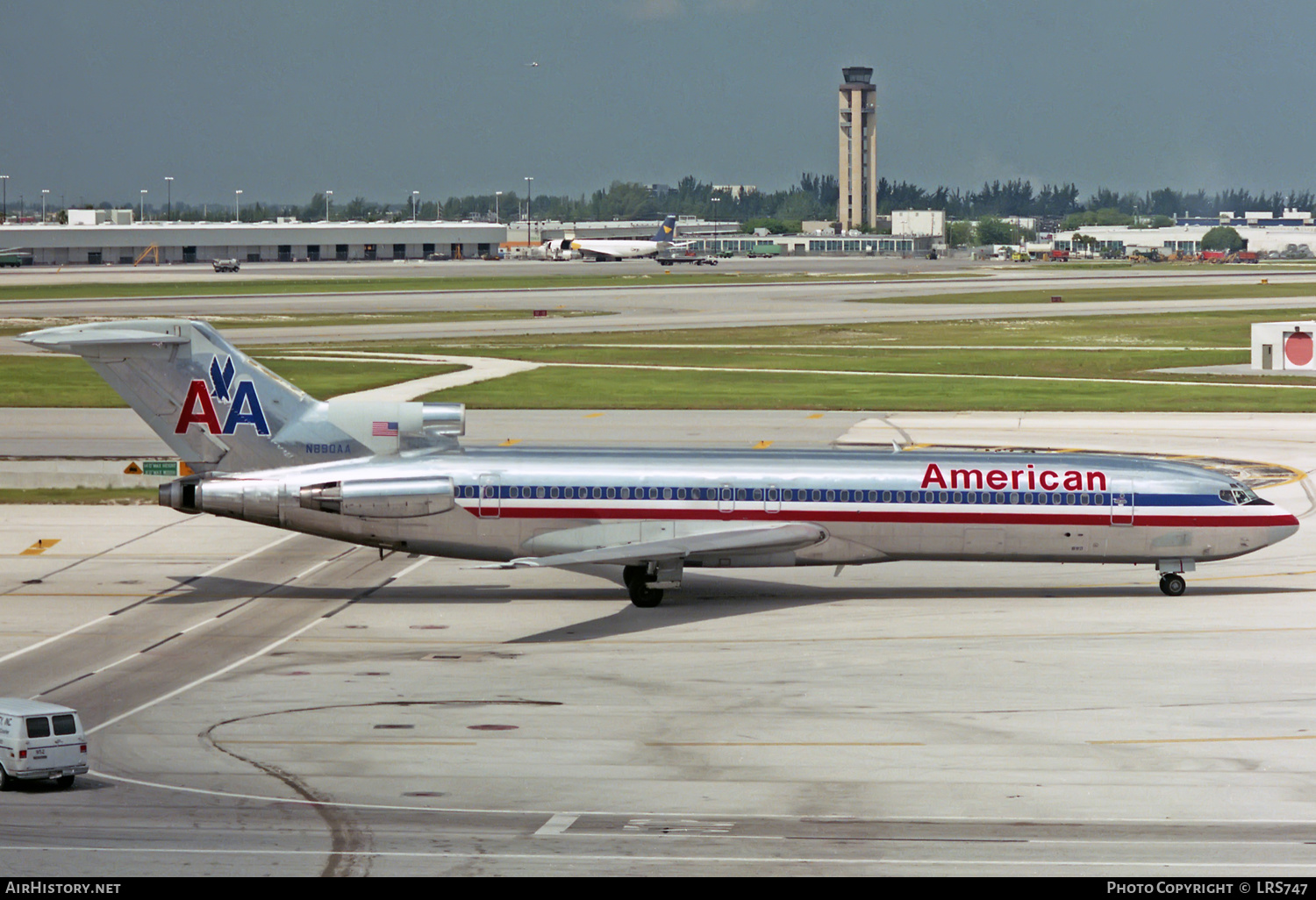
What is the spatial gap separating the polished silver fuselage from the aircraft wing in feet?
0.71

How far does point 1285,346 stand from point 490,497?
61325mm

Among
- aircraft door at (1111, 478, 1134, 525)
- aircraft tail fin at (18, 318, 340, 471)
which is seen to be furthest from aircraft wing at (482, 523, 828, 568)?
aircraft tail fin at (18, 318, 340, 471)

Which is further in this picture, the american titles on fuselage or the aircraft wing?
the american titles on fuselage

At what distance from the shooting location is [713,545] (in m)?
33.8

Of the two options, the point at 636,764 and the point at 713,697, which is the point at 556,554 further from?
the point at 636,764

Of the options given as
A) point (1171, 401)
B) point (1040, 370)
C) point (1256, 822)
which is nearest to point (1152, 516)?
point (1256, 822)

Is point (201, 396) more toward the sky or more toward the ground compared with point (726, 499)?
more toward the sky

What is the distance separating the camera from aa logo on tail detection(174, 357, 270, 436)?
35.8 metres

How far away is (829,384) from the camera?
76938 millimetres

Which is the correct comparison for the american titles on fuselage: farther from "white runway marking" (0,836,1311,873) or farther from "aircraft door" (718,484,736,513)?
"white runway marking" (0,836,1311,873)

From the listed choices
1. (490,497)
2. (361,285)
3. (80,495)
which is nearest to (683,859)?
(490,497)

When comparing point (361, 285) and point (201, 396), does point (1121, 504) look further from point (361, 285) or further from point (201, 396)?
point (361, 285)

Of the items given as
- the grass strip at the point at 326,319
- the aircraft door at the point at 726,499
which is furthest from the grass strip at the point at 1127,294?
the aircraft door at the point at 726,499
